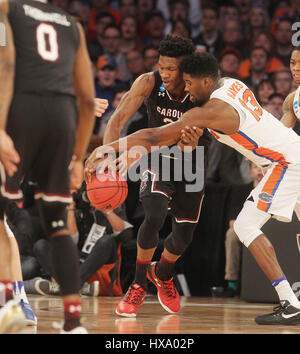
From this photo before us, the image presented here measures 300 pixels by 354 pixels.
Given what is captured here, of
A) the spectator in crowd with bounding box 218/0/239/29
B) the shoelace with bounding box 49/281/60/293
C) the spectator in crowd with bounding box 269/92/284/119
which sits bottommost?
the shoelace with bounding box 49/281/60/293

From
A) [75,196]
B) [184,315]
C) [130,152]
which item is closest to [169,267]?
[184,315]

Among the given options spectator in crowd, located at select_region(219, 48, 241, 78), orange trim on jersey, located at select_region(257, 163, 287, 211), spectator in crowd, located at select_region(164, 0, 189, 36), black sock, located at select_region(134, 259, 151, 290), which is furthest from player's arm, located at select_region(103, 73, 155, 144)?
spectator in crowd, located at select_region(164, 0, 189, 36)

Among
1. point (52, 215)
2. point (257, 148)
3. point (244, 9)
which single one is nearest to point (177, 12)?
point (244, 9)

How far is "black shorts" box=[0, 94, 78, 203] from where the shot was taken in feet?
10.2

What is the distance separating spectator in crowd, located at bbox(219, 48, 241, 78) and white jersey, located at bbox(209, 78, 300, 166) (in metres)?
4.01

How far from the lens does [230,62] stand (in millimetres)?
8648

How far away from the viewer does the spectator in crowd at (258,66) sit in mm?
8828

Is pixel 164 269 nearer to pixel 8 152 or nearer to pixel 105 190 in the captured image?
pixel 105 190

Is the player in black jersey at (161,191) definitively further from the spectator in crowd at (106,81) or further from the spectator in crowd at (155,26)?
the spectator in crowd at (155,26)

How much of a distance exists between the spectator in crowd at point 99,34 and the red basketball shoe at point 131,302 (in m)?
5.37

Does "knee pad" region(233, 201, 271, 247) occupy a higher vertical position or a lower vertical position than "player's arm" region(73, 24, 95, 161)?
lower

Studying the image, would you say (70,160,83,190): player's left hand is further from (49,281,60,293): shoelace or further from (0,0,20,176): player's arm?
(49,281,60,293): shoelace

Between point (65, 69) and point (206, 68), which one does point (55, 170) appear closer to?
point (65, 69)

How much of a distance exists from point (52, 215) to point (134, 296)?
1.92 m
